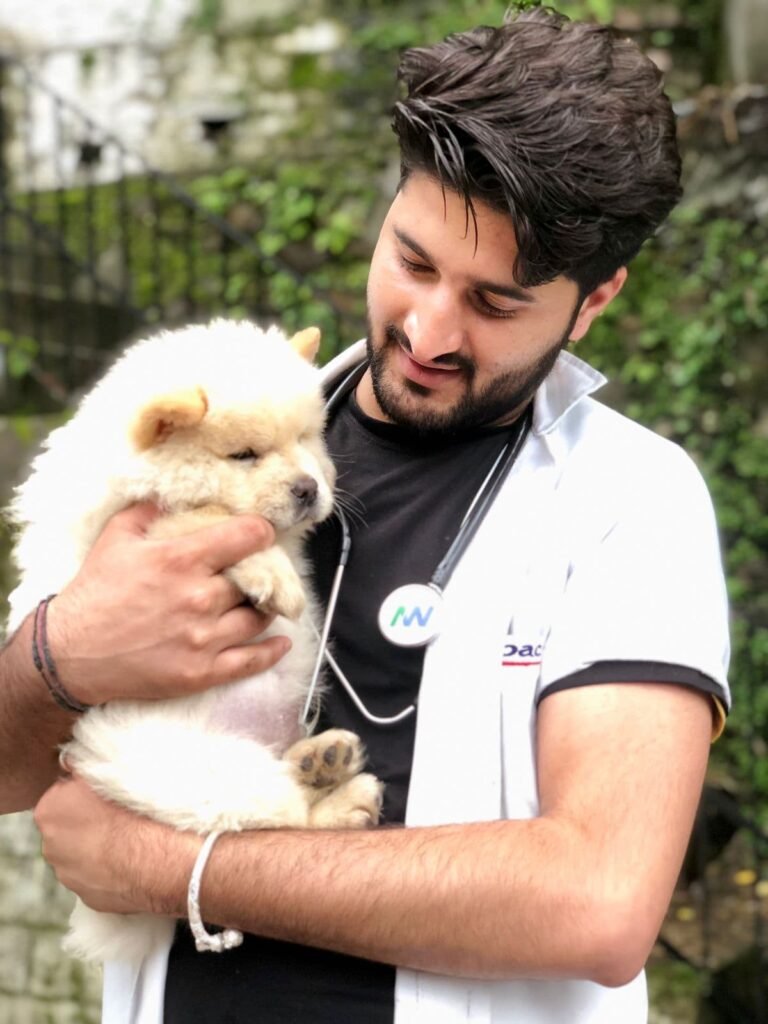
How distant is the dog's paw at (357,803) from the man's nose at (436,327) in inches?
30.7

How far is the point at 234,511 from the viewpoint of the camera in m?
2.23

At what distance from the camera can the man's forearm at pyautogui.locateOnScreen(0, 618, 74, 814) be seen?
2133mm

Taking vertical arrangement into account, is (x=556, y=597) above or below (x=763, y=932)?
above

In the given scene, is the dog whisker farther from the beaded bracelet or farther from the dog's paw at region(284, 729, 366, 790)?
the beaded bracelet

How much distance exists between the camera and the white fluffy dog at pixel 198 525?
81.6 inches

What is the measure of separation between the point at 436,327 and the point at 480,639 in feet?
1.86

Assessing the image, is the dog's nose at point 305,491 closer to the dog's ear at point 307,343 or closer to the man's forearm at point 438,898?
the dog's ear at point 307,343

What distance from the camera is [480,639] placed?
1977 mm

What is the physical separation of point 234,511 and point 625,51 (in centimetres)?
112

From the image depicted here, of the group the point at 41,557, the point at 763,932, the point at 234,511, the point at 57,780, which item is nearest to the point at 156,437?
the point at 234,511

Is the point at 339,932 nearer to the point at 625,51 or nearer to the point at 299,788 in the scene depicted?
the point at 299,788

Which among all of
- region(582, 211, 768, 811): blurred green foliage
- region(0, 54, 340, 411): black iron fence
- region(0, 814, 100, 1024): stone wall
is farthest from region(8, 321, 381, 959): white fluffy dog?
region(0, 54, 340, 411): black iron fence

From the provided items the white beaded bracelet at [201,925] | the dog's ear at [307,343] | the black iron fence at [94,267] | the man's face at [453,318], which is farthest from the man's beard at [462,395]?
the black iron fence at [94,267]

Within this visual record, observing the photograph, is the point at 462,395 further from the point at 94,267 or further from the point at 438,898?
the point at 94,267
